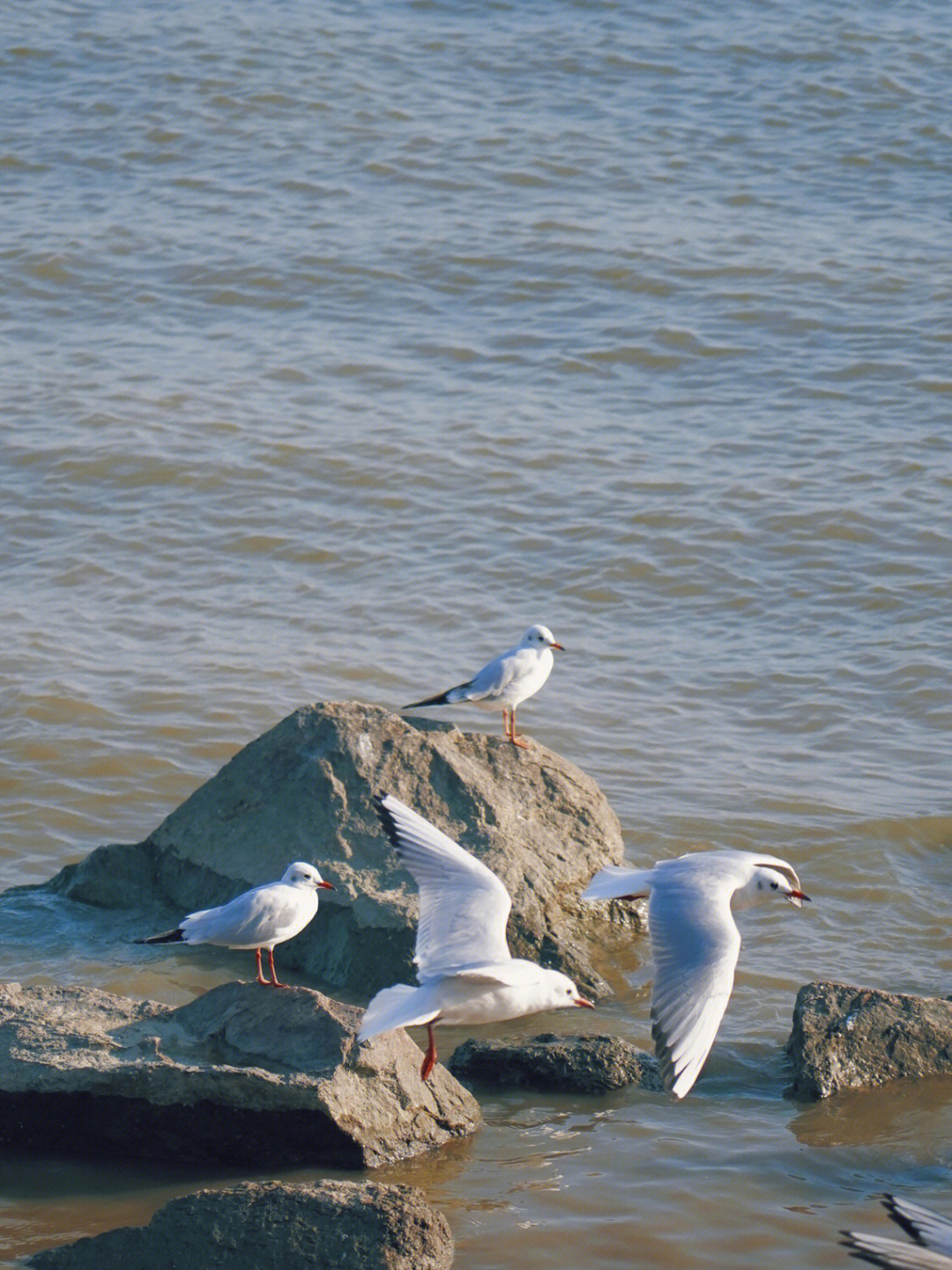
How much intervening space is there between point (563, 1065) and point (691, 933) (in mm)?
637

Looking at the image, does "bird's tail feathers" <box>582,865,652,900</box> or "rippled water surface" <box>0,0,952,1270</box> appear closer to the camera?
"rippled water surface" <box>0,0,952,1270</box>

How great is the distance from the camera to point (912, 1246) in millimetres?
3404

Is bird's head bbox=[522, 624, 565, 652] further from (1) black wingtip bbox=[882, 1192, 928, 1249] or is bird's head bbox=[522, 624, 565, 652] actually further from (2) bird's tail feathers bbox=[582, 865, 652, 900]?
(1) black wingtip bbox=[882, 1192, 928, 1249]

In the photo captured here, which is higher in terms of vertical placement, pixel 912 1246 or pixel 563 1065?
pixel 912 1246

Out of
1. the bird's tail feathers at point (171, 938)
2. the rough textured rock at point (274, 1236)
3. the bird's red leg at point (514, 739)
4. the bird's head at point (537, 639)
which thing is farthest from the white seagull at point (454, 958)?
the bird's head at point (537, 639)

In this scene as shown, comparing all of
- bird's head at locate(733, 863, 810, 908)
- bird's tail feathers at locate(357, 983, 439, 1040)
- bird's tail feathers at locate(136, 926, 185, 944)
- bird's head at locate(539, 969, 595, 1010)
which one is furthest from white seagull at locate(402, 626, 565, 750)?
bird's tail feathers at locate(357, 983, 439, 1040)

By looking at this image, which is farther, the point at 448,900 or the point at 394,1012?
the point at 448,900

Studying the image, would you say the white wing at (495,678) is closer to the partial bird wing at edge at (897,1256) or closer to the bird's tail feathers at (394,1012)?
the bird's tail feathers at (394,1012)

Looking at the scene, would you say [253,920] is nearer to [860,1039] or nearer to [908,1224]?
[860,1039]

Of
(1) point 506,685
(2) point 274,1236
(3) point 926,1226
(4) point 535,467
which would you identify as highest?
(3) point 926,1226

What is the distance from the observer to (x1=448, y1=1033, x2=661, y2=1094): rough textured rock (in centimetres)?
523

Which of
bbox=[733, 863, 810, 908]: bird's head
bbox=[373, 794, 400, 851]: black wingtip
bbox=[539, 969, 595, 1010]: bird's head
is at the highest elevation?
bbox=[373, 794, 400, 851]: black wingtip

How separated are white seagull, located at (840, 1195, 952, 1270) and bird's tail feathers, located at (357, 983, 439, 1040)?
4.86 feet

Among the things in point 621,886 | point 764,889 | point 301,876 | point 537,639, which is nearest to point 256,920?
point 301,876
